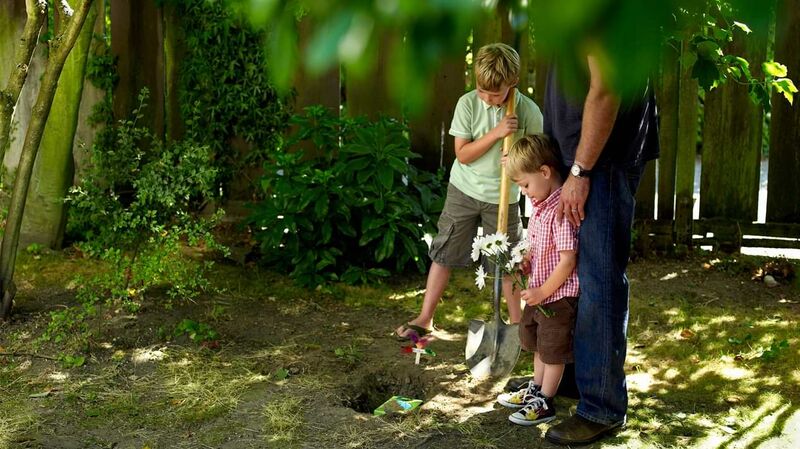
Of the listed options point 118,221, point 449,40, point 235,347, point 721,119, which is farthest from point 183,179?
point 449,40

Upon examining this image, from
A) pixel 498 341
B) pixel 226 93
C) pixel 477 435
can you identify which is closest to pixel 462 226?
pixel 498 341

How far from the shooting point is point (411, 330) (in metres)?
4.72

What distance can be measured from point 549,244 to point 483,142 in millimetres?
828

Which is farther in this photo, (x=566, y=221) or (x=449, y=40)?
(x=566, y=221)

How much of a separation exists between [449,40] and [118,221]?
4.02 m

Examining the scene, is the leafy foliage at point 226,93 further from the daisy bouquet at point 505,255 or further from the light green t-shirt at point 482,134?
the daisy bouquet at point 505,255

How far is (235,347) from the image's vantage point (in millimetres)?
4582

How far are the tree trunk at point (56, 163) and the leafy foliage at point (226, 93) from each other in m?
0.77

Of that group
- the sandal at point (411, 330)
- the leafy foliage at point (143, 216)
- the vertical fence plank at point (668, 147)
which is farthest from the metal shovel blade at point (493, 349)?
the vertical fence plank at point (668, 147)

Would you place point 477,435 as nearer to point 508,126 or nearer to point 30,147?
point 508,126

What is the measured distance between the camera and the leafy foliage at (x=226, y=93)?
245 inches

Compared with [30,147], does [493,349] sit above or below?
below

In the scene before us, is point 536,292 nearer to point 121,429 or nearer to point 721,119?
point 121,429

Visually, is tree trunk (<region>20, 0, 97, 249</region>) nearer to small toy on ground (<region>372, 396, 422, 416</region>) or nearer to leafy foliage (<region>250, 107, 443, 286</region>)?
leafy foliage (<region>250, 107, 443, 286</region>)
